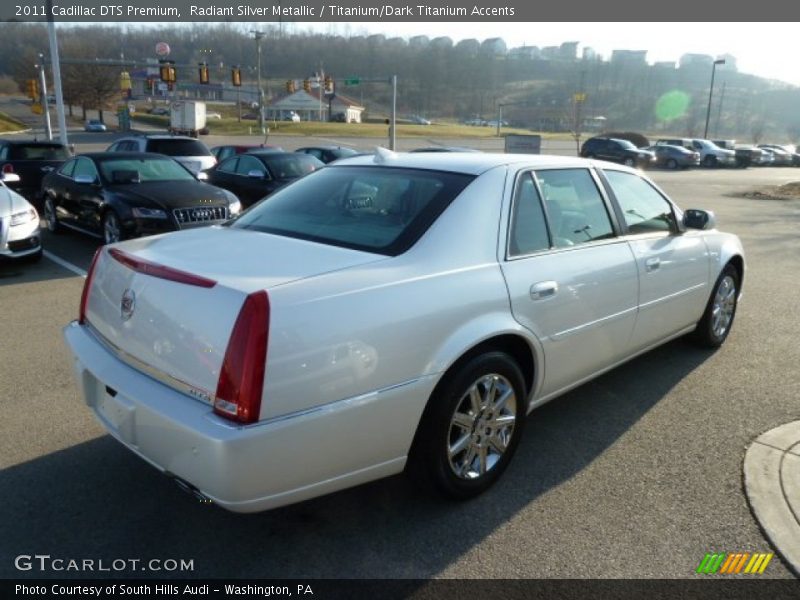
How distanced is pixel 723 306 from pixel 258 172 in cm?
893

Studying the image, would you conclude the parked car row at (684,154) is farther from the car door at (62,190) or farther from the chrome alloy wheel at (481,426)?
the chrome alloy wheel at (481,426)

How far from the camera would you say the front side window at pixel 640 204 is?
13.2 ft

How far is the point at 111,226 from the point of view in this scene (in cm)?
859

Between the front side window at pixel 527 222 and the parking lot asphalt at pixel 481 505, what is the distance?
3.86 ft

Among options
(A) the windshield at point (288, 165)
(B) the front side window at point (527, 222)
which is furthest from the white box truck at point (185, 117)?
(B) the front side window at point (527, 222)

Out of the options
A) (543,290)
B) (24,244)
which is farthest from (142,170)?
(543,290)

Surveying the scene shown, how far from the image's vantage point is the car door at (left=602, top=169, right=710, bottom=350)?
395 cm

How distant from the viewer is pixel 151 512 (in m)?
2.87

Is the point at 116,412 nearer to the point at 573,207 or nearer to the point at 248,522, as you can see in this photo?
the point at 248,522

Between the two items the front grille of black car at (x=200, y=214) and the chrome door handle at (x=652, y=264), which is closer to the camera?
the chrome door handle at (x=652, y=264)

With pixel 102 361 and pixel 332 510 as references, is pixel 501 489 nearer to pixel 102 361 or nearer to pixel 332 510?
pixel 332 510

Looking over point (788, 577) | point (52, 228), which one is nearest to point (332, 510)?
point (788, 577)

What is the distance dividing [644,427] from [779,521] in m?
0.98

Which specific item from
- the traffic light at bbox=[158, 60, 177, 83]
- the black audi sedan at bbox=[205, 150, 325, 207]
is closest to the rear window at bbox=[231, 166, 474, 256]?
the black audi sedan at bbox=[205, 150, 325, 207]
